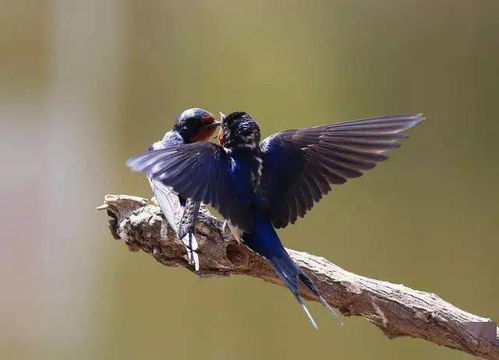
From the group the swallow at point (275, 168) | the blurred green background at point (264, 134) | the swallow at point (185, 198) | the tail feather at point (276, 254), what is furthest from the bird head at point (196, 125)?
the blurred green background at point (264, 134)

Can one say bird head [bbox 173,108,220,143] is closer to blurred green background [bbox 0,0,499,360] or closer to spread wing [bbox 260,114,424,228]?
spread wing [bbox 260,114,424,228]

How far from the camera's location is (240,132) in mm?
1480

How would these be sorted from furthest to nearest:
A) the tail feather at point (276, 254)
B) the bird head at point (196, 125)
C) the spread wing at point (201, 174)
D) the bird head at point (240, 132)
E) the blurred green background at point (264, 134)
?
the blurred green background at point (264, 134) → the bird head at point (196, 125) → the bird head at point (240, 132) → the tail feather at point (276, 254) → the spread wing at point (201, 174)

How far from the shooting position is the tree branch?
1433 millimetres

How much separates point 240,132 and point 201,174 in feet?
0.53

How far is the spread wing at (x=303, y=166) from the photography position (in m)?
1.45

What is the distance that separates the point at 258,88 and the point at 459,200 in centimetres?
67

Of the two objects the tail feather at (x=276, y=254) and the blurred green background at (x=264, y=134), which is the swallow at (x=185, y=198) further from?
the blurred green background at (x=264, y=134)

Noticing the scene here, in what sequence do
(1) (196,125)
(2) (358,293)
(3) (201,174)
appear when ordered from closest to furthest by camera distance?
(3) (201,174)
(2) (358,293)
(1) (196,125)

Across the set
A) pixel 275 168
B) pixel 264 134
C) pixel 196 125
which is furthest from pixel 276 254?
pixel 264 134

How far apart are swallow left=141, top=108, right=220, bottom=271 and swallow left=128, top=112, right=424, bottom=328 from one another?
3.0 inches

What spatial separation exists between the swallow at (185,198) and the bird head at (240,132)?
13 cm

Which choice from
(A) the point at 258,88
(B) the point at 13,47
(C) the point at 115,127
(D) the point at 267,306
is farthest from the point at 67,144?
(D) the point at 267,306

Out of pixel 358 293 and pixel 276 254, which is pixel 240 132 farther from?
pixel 358 293
